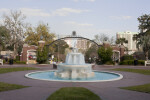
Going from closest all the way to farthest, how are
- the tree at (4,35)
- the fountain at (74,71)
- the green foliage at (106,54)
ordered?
1. the fountain at (74,71)
2. the green foliage at (106,54)
3. the tree at (4,35)

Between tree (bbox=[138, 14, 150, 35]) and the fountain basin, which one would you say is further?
tree (bbox=[138, 14, 150, 35])

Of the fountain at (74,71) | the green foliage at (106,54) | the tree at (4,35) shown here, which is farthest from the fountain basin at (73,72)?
the tree at (4,35)

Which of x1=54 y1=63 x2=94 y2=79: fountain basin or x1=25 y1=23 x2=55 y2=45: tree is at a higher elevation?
x1=25 y1=23 x2=55 y2=45: tree

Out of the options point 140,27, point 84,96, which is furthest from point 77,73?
point 140,27

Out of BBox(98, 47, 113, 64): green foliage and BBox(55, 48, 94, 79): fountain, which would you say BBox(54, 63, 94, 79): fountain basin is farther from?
BBox(98, 47, 113, 64): green foliage

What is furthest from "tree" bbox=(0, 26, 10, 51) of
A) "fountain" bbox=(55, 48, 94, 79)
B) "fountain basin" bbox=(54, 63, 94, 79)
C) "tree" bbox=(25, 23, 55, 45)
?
"fountain basin" bbox=(54, 63, 94, 79)

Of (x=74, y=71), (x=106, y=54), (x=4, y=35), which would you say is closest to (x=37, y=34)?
(x=4, y=35)

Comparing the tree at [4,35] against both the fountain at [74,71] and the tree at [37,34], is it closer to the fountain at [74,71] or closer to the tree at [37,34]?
the tree at [37,34]

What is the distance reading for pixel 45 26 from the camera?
47406mm

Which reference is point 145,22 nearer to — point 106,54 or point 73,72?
point 106,54

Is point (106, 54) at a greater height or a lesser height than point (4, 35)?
lesser

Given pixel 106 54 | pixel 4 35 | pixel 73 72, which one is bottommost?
pixel 73 72

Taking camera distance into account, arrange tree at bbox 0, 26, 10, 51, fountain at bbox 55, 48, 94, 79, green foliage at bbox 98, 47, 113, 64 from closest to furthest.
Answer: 1. fountain at bbox 55, 48, 94, 79
2. green foliage at bbox 98, 47, 113, 64
3. tree at bbox 0, 26, 10, 51

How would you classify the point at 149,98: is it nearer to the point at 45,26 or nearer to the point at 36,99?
the point at 36,99
